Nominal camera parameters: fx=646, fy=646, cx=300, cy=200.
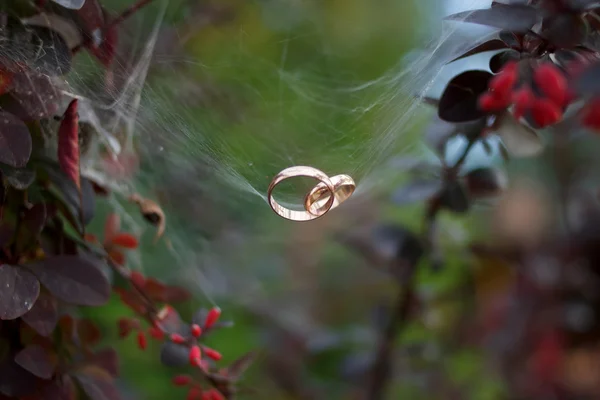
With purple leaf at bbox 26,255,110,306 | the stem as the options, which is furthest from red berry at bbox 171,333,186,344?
the stem

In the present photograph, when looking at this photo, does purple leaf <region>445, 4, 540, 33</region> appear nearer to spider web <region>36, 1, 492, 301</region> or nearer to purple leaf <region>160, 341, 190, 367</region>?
spider web <region>36, 1, 492, 301</region>

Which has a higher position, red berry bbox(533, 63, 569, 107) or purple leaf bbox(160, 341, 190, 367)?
red berry bbox(533, 63, 569, 107)

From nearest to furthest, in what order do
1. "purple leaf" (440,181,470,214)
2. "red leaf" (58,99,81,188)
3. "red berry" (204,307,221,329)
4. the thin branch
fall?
"red leaf" (58,99,81,188) → "red berry" (204,307,221,329) → "purple leaf" (440,181,470,214) → the thin branch

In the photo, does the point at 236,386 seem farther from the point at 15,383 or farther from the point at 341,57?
the point at 341,57

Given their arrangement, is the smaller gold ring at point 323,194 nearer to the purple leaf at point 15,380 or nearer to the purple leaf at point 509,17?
the purple leaf at point 509,17

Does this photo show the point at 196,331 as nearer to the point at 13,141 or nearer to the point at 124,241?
the point at 124,241

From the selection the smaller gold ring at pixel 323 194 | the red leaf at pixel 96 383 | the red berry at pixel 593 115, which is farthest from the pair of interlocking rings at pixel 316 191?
the red leaf at pixel 96 383
